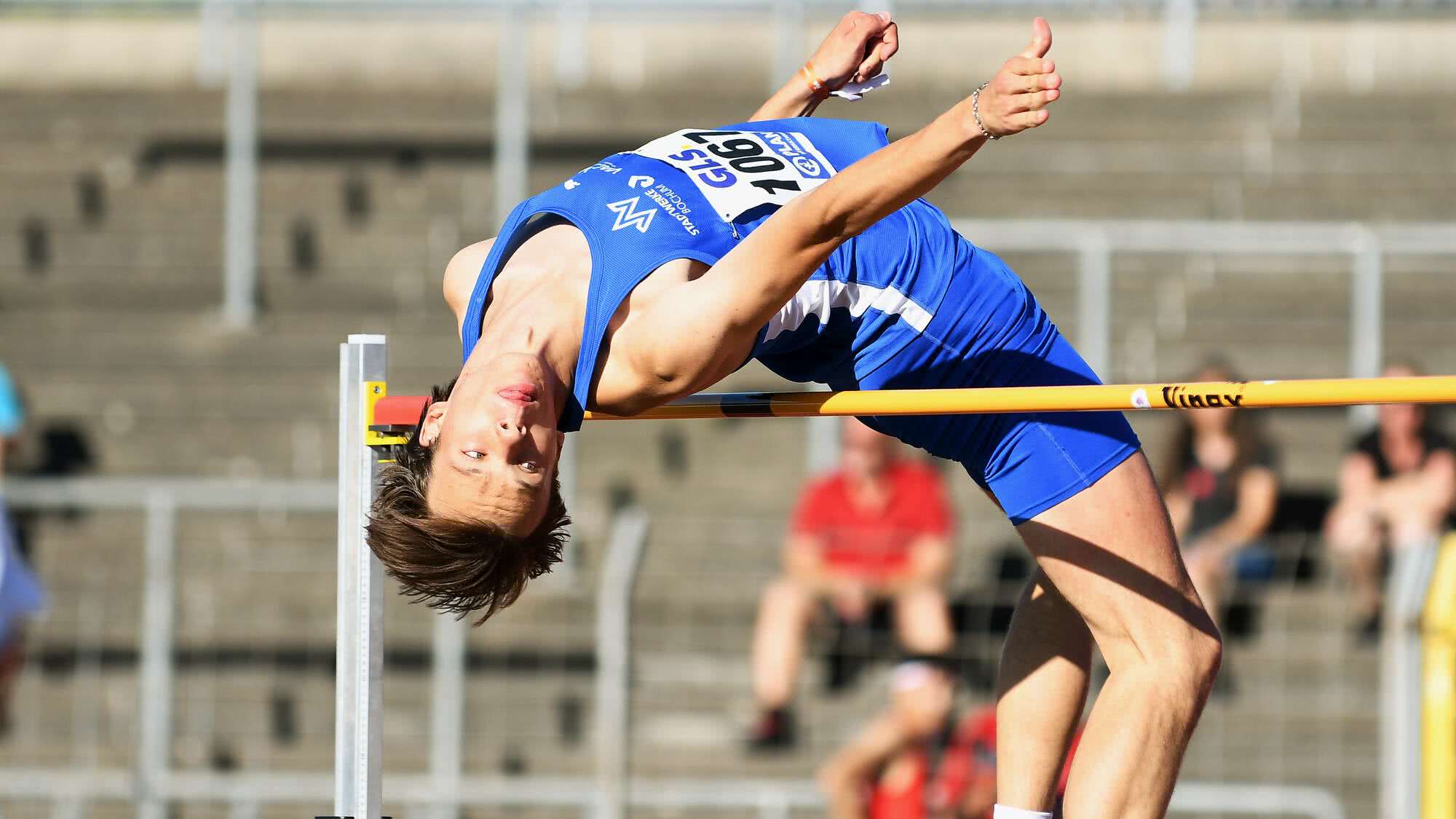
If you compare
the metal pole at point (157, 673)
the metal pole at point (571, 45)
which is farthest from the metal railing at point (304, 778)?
the metal pole at point (571, 45)

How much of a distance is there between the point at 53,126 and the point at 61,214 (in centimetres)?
94

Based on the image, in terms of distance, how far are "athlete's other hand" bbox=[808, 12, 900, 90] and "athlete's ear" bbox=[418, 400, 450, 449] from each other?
107 cm

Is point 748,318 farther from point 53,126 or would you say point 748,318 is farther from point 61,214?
point 53,126

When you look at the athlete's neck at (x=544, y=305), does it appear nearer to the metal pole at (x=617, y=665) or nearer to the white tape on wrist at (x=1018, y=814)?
the white tape on wrist at (x=1018, y=814)

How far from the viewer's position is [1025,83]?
2.71 m

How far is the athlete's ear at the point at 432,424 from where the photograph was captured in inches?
132

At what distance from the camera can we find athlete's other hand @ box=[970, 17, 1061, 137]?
2699 mm

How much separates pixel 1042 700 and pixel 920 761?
2.31 m

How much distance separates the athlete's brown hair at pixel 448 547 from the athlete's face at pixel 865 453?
3.43m

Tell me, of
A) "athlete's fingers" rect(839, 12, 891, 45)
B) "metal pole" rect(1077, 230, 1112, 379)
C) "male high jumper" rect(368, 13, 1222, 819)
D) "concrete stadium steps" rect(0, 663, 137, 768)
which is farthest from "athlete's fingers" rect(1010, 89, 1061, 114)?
"concrete stadium steps" rect(0, 663, 137, 768)

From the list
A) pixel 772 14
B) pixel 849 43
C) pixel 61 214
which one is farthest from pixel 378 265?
pixel 849 43

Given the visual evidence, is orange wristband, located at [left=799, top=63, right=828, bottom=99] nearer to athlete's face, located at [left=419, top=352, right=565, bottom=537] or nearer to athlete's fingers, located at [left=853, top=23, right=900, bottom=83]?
athlete's fingers, located at [left=853, top=23, right=900, bottom=83]

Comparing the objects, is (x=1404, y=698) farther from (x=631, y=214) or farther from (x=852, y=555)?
(x=631, y=214)

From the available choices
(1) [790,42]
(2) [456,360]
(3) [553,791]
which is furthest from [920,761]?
(1) [790,42]
